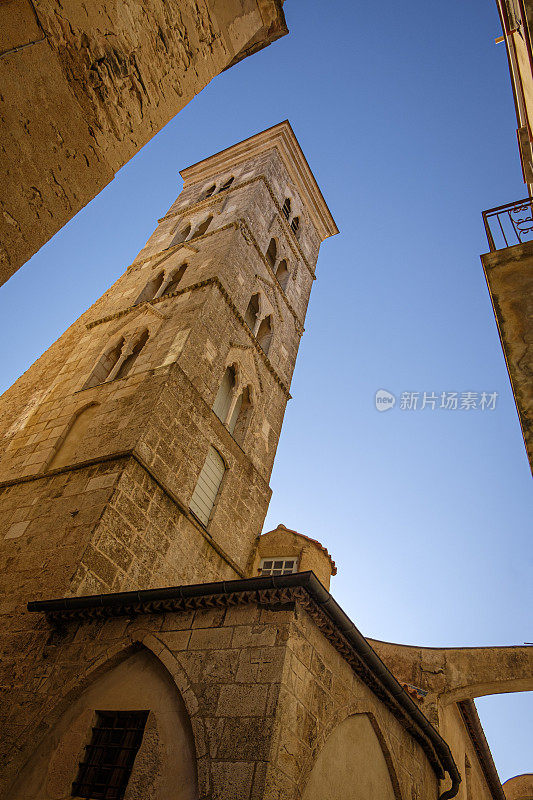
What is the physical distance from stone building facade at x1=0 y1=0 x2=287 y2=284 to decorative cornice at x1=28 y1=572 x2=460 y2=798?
356 cm

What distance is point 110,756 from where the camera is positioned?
16.6 feet

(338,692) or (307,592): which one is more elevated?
(307,592)

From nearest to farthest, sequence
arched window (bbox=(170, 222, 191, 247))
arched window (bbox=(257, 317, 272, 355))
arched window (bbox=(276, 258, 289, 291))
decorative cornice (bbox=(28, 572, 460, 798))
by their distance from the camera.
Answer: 1. decorative cornice (bbox=(28, 572, 460, 798))
2. arched window (bbox=(257, 317, 272, 355))
3. arched window (bbox=(170, 222, 191, 247))
4. arched window (bbox=(276, 258, 289, 291))

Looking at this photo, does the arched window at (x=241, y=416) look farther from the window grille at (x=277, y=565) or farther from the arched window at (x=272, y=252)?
the arched window at (x=272, y=252)

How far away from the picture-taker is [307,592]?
5.05 m

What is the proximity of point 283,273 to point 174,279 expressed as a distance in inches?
186

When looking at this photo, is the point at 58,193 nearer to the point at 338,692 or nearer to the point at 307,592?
the point at 307,592

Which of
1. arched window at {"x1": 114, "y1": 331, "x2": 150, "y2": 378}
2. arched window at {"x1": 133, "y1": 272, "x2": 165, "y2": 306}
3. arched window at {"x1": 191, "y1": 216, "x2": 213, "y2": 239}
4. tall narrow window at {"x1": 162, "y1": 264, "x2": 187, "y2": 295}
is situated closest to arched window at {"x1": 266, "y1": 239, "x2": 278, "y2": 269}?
arched window at {"x1": 191, "y1": 216, "x2": 213, "y2": 239}

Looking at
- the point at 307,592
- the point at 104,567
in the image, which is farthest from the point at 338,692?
the point at 104,567

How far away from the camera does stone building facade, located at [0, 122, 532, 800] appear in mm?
4762

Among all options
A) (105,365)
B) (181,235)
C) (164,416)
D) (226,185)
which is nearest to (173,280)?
(105,365)

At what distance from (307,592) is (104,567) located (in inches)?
129

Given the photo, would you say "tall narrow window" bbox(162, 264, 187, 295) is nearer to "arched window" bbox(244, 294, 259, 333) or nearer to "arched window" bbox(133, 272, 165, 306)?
"arched window" bbox(133, 272, 165, 306)

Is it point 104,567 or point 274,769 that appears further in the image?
point 104,567
